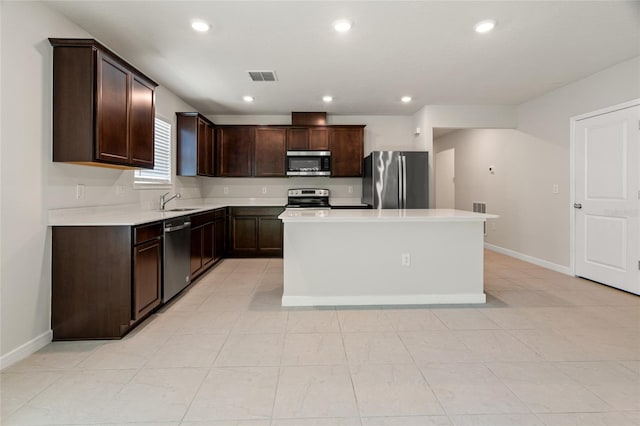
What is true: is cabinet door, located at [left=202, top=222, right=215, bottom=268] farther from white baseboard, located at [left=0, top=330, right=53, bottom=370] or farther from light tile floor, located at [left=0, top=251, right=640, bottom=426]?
white baseboard, located at [left=0, top=330, right=53, bottom=370]

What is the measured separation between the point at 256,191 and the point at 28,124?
4.09 meters

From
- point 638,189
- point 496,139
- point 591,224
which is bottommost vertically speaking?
point 591,224

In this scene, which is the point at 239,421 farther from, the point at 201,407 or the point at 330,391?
the point at 330,391

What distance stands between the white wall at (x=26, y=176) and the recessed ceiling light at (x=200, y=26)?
98 centimetres

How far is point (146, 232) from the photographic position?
288 centimetres

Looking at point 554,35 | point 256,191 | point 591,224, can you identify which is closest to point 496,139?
point 591,224

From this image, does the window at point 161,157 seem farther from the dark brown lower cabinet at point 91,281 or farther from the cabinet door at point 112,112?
the dark brown lower cabinet at point 91,281

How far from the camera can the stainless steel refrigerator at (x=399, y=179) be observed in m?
5.47

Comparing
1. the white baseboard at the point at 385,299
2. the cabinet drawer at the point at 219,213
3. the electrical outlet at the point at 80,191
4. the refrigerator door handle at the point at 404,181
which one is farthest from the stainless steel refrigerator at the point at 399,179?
the electrical outlet at the point at 80,191

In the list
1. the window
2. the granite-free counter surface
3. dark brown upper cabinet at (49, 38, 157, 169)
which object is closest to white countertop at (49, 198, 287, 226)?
the granite-free counter surface

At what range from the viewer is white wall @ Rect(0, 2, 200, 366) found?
223 cm

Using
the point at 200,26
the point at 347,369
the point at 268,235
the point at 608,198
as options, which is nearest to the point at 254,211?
the point at 268,235

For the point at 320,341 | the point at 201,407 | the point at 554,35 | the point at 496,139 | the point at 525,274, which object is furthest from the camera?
the point at 496,139

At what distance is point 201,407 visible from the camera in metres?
1.80
